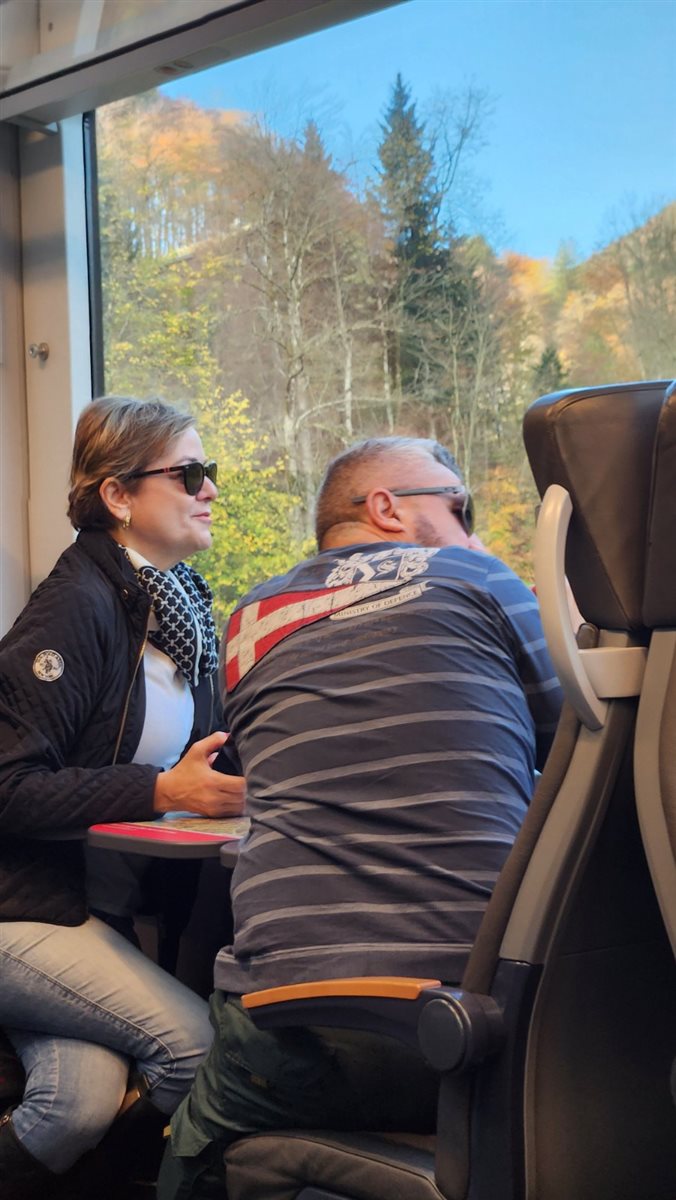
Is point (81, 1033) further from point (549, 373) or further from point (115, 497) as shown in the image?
point (549, 373)

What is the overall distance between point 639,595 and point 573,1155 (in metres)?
0.47

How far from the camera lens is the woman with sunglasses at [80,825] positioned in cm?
182

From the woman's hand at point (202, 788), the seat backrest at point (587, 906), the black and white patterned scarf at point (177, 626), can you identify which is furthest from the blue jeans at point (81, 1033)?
the seat backrest at point (587, 906)

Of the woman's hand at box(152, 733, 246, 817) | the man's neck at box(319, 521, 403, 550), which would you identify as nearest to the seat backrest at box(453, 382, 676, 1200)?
the man's neck at box(319, 521, 403, 550)

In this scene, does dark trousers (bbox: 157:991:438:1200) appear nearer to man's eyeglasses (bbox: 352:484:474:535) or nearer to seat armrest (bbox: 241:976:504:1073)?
seat armrest (bbox: 241:976:504:1073)

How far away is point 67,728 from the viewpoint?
6.30 ft

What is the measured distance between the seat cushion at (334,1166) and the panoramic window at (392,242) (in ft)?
4.22

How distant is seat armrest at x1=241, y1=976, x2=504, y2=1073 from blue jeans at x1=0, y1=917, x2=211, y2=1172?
598 millimetres

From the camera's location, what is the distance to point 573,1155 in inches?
42.7

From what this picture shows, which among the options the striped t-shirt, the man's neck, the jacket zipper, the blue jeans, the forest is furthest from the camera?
the forest

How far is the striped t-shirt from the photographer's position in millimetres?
1239

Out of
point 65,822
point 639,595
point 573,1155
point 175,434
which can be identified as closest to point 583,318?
point 175,434

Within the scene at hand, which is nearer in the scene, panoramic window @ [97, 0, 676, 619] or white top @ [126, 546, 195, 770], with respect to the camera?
white top @ [126, 546, 195, 770]

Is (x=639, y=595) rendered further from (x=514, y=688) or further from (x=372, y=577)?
(x=372, y=577)
